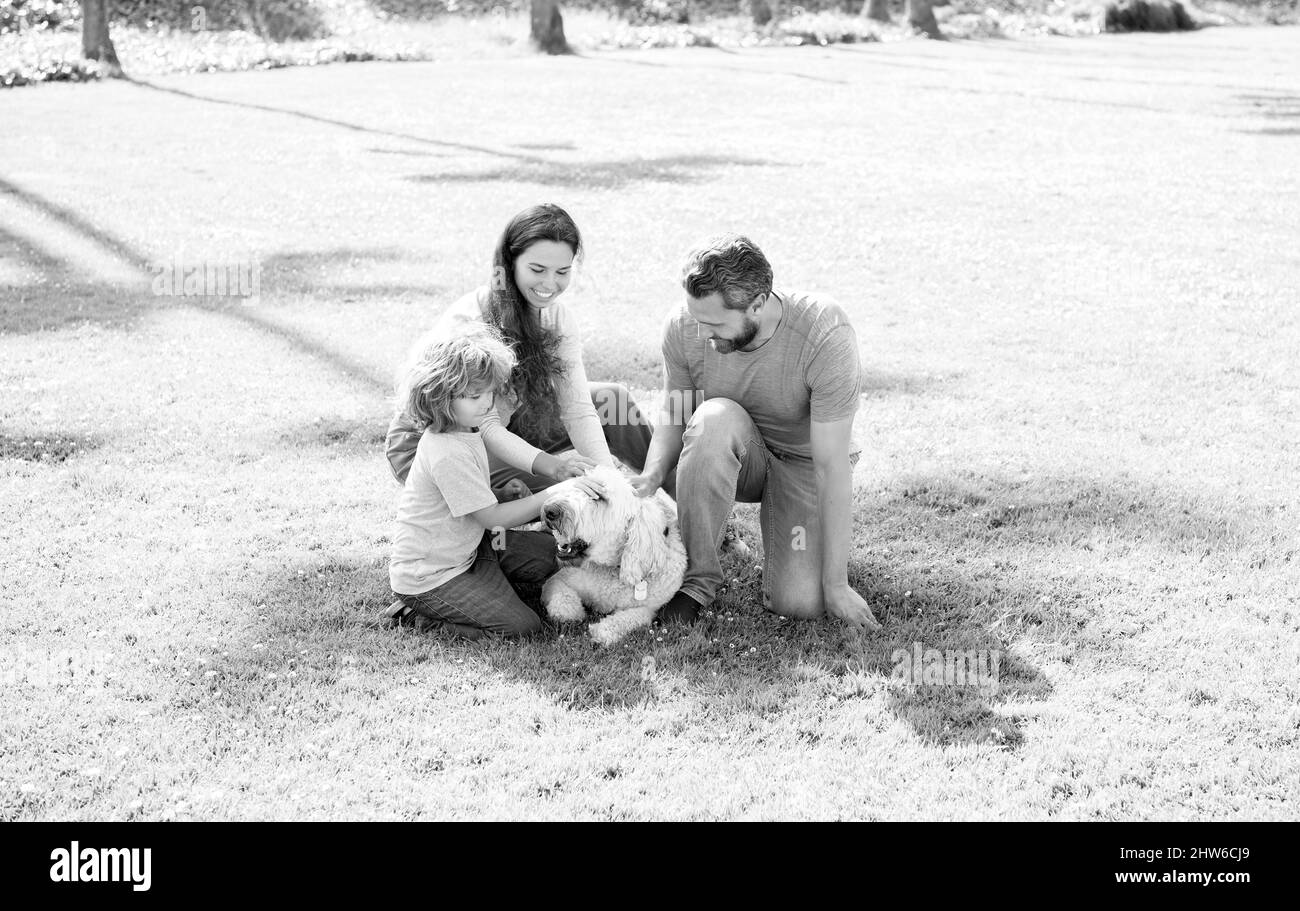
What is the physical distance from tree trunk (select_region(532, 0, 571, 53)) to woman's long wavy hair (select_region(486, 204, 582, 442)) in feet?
76.0

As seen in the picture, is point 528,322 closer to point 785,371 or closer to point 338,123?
point 785,371

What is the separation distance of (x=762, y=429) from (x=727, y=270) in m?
0.96

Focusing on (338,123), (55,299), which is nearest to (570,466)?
(55,299)

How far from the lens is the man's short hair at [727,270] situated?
4.25m

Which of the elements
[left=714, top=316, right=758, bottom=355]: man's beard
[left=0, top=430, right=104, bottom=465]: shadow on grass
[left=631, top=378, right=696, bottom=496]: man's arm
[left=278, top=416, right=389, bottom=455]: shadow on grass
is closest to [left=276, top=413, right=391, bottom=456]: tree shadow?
[left=278, top=416, right=389, bottom=455]: shadow on grass

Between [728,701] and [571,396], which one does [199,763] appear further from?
[571,396]

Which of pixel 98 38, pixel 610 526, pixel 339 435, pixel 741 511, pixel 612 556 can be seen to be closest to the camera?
pixel 610 526

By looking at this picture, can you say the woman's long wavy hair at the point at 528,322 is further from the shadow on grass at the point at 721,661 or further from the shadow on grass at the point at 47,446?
the shadow on grass at the point at 47,446

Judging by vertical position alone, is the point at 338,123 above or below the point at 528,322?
above

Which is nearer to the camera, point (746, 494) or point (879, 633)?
point (879, 633)

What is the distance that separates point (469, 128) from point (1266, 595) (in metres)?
16.0

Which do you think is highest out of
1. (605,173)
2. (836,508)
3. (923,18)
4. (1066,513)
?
(923,18)

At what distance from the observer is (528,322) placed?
16.7 ft
